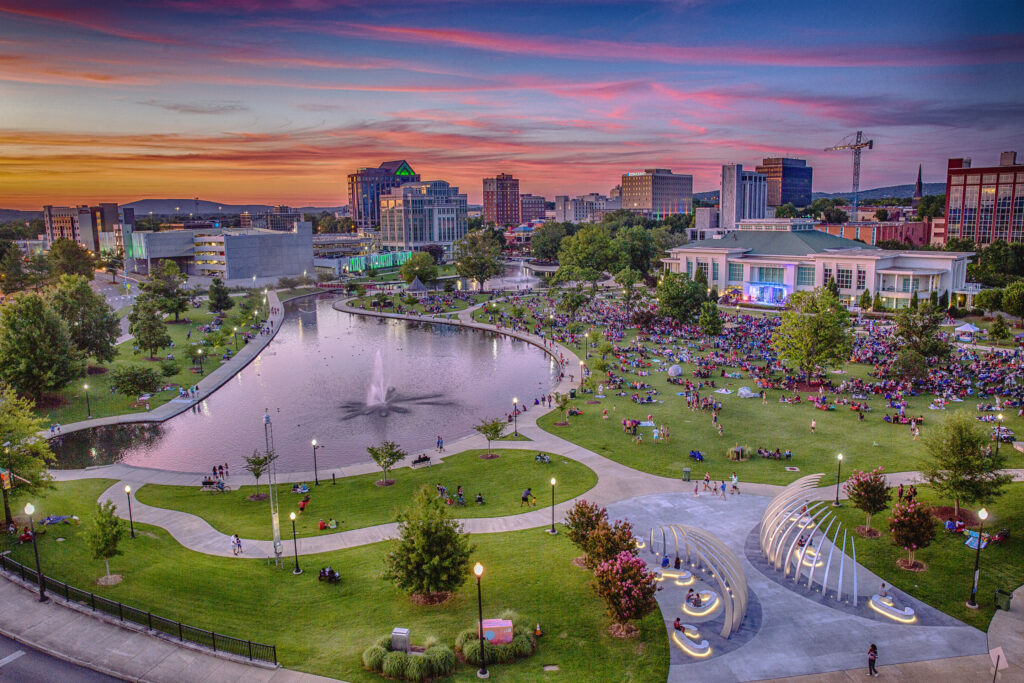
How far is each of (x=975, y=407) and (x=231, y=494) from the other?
2028 inches

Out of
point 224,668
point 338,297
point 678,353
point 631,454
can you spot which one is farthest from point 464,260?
point 224,668

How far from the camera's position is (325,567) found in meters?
27.9

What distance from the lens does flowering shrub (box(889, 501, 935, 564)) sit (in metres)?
26.0

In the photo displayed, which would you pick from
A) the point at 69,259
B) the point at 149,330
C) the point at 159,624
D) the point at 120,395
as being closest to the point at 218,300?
the point at 149,330

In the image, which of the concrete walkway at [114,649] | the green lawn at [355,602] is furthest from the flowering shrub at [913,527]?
the concrete walkway at [114,649]

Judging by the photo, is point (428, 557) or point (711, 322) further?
point (711, 322)

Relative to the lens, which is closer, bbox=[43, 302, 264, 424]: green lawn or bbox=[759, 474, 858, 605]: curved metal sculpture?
bbox=[759, 474, 858, 605]: curved metal sculpture

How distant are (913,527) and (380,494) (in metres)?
25.2

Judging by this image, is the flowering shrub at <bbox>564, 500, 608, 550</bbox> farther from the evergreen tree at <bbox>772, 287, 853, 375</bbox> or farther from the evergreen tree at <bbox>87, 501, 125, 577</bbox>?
the evergreen tree at <bbox>772, 287, 853, 375</bbox>

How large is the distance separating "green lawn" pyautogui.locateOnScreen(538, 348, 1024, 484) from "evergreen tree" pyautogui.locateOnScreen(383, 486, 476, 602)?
55.3ft

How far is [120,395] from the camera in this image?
189 feet

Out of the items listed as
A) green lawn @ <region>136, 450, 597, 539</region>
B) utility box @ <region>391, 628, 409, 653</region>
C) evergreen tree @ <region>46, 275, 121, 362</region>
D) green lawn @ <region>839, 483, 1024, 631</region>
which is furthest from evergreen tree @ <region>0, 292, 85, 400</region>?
green lawn @ <region>839, 483, 1024, 631</region>

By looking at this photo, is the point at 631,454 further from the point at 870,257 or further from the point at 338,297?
the point at 338,297

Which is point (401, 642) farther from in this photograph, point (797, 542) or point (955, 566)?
point (955, 566)
